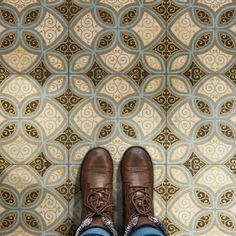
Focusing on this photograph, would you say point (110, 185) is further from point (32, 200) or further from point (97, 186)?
point (32, 200)

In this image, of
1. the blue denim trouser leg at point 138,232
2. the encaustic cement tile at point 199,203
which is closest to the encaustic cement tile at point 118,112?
the encaustic cement tile at point 199,203

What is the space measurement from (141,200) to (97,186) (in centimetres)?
15

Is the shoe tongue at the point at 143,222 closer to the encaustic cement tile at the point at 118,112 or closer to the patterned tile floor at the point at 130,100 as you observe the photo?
the patterned tile floor at the point at 130,100

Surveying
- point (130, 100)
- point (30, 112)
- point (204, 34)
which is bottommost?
point (30, 112)

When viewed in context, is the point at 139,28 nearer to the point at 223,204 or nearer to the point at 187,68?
the point at 187,68

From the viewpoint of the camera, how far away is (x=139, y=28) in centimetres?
129

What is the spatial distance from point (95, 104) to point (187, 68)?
12.6 inches

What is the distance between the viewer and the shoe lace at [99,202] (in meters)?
1.24

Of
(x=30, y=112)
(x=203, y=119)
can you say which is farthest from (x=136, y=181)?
(x=30, y=112)

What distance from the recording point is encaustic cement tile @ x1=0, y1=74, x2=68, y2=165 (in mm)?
1290

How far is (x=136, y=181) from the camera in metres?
1.28

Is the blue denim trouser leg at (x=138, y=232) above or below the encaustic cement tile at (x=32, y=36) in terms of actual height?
below

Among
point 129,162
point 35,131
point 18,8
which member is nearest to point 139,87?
point 129,162

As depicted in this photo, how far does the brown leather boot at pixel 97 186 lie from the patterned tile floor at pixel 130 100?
56 mm
